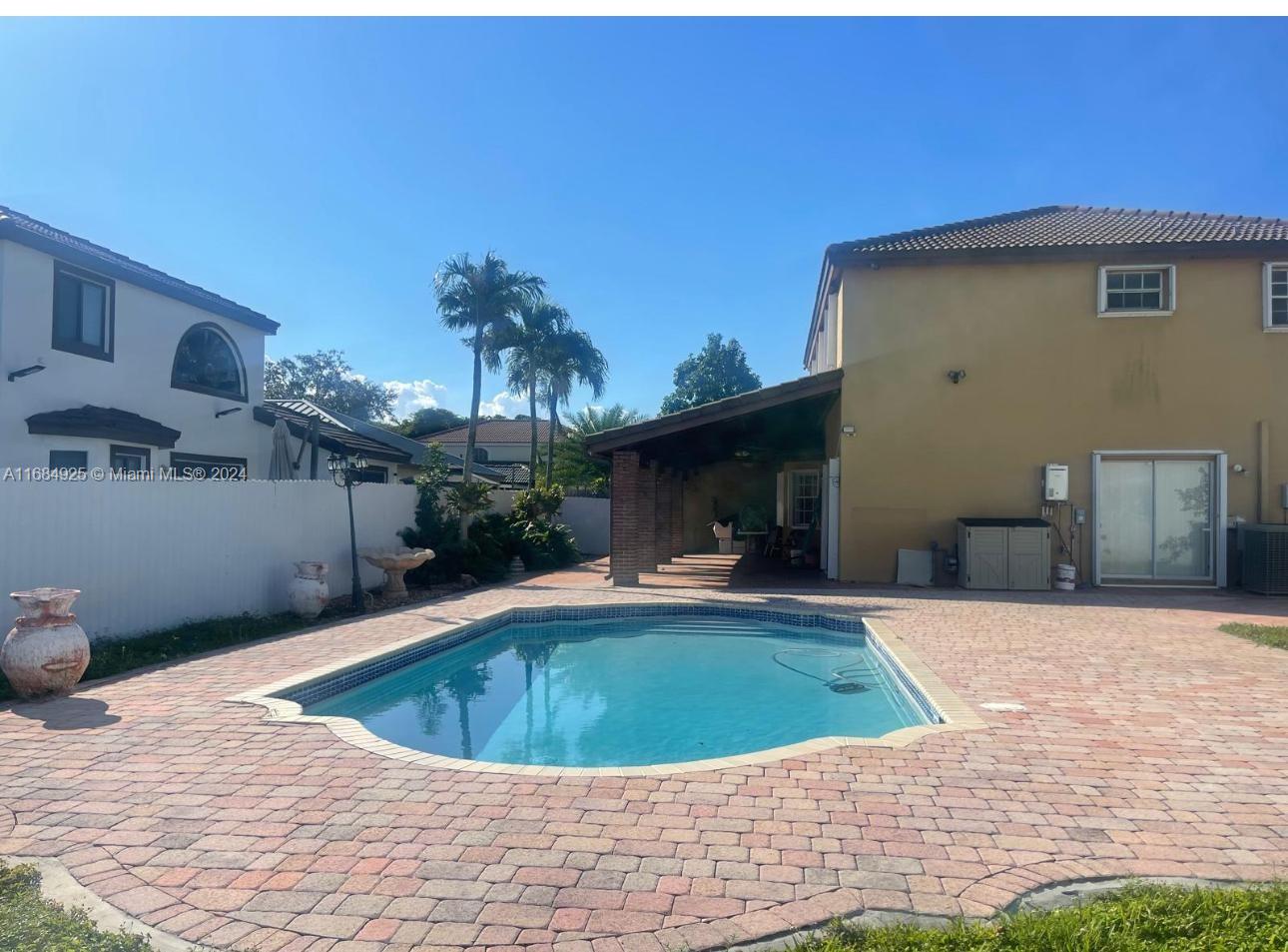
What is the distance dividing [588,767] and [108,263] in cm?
1298

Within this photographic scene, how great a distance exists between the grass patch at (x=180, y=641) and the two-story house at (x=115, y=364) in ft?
14.2

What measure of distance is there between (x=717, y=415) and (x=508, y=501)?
12.0m

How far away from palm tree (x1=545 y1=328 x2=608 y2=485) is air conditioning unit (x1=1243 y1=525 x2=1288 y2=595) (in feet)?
75.9

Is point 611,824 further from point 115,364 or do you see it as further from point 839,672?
point 115,364

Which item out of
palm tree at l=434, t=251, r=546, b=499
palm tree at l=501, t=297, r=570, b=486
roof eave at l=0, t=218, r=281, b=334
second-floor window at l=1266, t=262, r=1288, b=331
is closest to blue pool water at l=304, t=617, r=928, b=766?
roof eave at l=0, t=218, r=281, b=334

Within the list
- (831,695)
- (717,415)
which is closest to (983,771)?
(831,695)

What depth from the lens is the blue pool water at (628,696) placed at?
684cm

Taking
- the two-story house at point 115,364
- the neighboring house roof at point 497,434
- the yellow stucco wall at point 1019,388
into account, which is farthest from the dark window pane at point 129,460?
the neighboring house roof at point 497,434

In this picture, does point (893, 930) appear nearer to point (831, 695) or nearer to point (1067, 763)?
point (1067, 763)

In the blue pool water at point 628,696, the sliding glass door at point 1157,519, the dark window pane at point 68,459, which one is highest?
the dark window pane at point 68,459

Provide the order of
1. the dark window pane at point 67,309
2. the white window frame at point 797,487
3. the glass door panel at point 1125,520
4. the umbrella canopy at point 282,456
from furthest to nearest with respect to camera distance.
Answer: the white window frame at point 797,487
the umbrella canopy at point 282,456
the glass door panel at point 1125,520
the dark window pane at point 67,309

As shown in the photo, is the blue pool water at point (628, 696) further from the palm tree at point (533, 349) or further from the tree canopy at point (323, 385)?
the tree canopy at point (323, 385)

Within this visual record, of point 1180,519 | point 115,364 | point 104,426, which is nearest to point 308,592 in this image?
point 104,426

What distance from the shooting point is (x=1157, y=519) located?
48.3 ft
